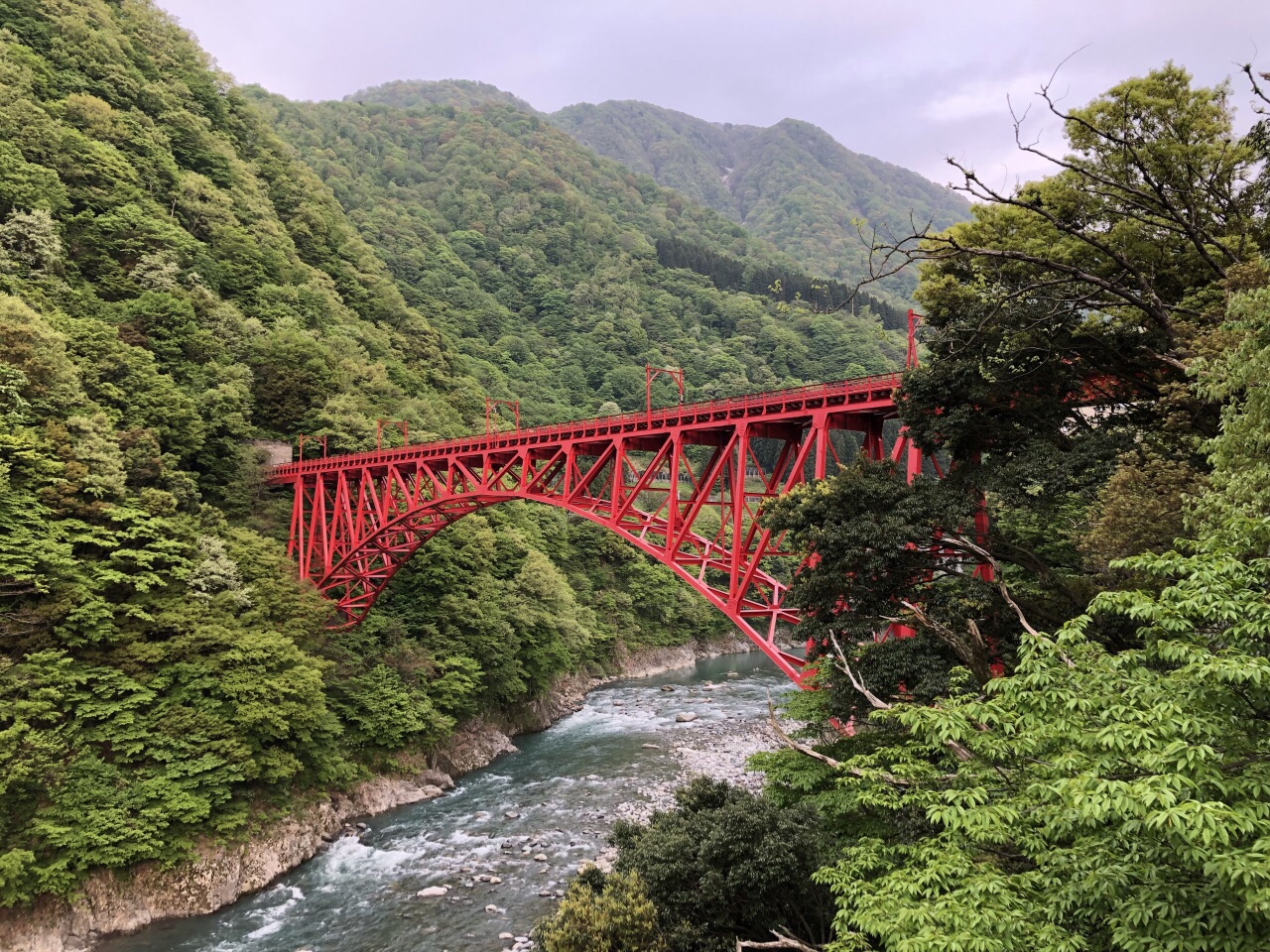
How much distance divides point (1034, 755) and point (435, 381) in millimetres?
48248

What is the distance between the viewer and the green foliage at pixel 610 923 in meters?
10.6

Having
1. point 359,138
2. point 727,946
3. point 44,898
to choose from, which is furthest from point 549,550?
point 359,138

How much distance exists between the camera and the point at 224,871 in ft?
53.9

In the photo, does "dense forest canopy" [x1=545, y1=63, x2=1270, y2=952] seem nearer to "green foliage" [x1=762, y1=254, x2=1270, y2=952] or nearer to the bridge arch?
"green foliage" [x1=762, y1=254, x2=1270, y2=952]

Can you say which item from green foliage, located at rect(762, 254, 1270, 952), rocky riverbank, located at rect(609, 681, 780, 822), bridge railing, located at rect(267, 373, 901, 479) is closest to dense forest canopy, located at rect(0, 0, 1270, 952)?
green foliage, located at rect(762, 254, 1270, 952)

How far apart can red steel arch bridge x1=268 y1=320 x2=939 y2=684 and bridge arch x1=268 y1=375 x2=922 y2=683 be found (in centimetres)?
5

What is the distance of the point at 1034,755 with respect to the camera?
6387mm

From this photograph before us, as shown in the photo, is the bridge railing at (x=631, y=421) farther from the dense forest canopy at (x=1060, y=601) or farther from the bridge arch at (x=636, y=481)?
the dense forest canopy at (x=1060, y=601)

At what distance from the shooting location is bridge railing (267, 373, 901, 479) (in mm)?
14961

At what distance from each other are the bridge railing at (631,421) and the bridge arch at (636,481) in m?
0.04

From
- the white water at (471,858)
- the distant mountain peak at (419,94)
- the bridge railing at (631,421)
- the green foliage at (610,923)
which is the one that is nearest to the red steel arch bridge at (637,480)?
the bridge railing at (631,421)

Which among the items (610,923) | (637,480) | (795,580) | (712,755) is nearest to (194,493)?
(637,480)

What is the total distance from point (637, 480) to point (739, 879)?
10.1 meters

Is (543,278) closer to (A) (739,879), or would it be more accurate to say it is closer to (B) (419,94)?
(A) (739,879)
